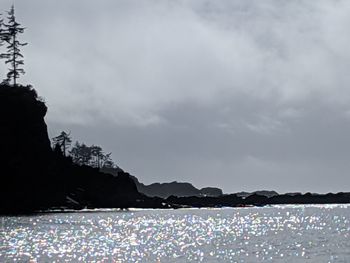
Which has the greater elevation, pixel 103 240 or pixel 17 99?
pixel 17 99

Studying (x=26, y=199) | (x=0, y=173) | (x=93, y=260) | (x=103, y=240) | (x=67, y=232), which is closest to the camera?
(x=93, y=260)

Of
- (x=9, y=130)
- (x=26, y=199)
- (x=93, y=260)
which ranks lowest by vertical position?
(x=93, y=260)

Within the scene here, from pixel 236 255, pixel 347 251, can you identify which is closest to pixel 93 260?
pixel 236 255

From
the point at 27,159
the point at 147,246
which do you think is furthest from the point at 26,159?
the point at 147,246

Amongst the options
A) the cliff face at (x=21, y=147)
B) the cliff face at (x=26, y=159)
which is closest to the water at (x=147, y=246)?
the cliff face at (x=21, y=147)

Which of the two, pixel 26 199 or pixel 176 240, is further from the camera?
pixel 26 199

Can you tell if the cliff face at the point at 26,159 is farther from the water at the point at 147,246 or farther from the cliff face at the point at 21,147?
the water at the point at 147,246

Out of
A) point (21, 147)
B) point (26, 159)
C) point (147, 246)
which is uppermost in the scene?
point (21, 147)

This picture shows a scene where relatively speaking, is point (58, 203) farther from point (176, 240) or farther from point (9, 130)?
point (176, 240)

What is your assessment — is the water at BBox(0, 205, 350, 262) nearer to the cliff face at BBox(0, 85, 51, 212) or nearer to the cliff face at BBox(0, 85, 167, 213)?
the cliff face at BBox(0, 85, 51, 212)

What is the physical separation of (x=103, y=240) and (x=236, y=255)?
2861cm

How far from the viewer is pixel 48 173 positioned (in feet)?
433

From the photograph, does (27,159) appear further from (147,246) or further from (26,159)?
(147,246)

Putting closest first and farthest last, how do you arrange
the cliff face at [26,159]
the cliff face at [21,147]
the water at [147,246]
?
the water at [147,246]
the cliff face at [21,147]
the cliff face at [26,159]
